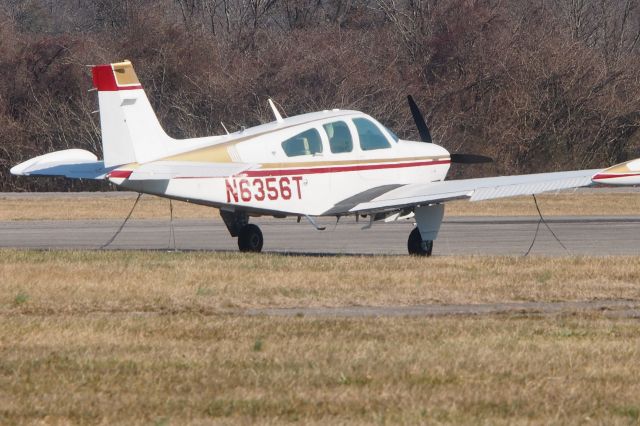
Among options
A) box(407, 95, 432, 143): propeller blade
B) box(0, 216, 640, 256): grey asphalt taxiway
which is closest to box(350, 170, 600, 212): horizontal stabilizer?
box(0, 216, 640, 256): grey asphalt taxiway

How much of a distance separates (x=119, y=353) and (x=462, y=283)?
5660mm

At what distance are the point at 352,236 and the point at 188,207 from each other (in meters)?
12.9

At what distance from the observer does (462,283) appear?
14.2 meters

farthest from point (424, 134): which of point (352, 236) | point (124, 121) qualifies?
point (124, 121)

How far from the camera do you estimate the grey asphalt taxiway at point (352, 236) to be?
Result: 21203mm

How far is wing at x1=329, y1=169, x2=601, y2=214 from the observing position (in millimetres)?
18484

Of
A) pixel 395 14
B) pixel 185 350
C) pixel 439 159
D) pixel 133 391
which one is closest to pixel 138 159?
pixel 439 159

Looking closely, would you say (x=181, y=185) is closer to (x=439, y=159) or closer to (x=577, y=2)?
(x=439, y=159)

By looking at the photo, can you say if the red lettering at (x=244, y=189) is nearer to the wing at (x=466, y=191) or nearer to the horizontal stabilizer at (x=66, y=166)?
the wing at (x=466, y=191)

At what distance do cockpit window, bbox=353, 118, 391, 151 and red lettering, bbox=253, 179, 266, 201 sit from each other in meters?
2.01

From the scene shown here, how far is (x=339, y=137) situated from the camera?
1916 cm

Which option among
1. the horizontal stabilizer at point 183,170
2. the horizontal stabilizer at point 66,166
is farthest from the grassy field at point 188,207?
the horizontal stabilizer at point 183,170

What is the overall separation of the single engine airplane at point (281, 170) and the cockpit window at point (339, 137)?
2 cm

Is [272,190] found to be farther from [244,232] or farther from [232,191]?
[244,232]
